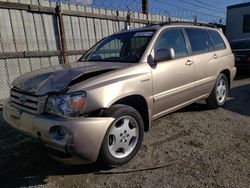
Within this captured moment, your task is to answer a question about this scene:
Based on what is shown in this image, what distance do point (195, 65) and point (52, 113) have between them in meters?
2.82

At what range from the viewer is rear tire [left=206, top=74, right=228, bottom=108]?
5.26 metres

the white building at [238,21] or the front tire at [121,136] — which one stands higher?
the white building at [238,21]

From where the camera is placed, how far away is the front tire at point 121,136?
9.68 ft

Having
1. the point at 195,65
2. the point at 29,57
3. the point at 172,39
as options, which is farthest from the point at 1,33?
the point at 195,65

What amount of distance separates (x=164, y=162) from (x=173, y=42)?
2.03 meters

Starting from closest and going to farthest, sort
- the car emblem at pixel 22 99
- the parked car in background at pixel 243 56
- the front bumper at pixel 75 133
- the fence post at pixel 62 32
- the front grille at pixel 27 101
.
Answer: the front bumper at pixel 75 133
the front grille at pixel 27 101
the car emblem at pixel 22 99
the fence post at pixel 62 32
the parked car in background at pixel 243 56

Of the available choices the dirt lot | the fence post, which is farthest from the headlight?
the fence post

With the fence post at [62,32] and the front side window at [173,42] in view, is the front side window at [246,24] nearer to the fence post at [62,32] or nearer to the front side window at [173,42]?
the fence post at [62,32]

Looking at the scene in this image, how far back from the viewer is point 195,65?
4500mm

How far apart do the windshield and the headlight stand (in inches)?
46.7

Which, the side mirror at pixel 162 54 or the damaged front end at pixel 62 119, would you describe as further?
the side mirror at pixel 162 54

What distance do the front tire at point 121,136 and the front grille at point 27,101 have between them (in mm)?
746

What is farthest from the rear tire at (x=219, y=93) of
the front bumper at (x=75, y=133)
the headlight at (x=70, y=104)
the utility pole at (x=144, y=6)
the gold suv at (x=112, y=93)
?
the utility pole at (x=144, y=6)

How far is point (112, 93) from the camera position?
2.97 meters
